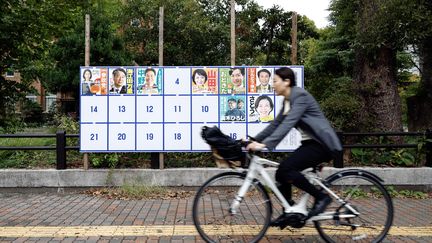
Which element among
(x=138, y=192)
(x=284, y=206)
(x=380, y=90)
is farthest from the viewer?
(x=380, y=90)

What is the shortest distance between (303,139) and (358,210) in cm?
103

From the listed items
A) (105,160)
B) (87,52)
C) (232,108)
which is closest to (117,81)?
(87,52)

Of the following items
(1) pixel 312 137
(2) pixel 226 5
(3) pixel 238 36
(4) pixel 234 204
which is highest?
(2) pixel 226 5

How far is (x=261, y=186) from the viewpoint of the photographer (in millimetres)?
4684

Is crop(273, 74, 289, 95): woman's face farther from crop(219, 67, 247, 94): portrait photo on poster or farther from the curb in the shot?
the curb

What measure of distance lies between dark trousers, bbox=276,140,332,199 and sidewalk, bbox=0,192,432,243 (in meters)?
0.88

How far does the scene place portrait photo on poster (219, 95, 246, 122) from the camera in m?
8.32

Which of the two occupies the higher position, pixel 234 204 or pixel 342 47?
pixel 342 47

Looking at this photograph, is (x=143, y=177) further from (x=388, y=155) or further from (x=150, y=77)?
(x=388, y=155)

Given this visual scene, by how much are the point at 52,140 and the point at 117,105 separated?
334cm

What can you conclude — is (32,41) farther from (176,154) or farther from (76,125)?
(176,154)

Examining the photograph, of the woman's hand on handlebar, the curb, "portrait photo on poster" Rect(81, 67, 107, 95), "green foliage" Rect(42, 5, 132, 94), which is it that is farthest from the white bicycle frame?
"green foliage" Rect(42, 5, 132, 94)

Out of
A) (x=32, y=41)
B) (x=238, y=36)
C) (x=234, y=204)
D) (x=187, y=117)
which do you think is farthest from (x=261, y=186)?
(x=238, y=36)

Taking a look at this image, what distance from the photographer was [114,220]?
608 centimetres
